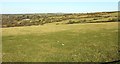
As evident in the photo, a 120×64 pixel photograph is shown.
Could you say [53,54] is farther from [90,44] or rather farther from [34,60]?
[90,44]

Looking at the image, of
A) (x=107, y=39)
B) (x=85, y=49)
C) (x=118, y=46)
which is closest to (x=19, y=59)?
(x=85, y=49)

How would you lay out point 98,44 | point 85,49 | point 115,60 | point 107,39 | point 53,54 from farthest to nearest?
point 107,39
point 98,44
point 85,49
point 53,54
point 115,60

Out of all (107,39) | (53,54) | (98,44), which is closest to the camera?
(53,54)

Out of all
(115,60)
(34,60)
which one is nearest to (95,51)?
(115,60)

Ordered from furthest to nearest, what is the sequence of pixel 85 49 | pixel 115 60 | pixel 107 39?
1. pixel 107 39
2. pixel 85 49
3. pixel 115 60

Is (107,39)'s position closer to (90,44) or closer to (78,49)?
(90,44)

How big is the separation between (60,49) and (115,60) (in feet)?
26.1

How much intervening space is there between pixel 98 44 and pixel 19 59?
1165 centimetres

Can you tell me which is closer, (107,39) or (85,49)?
(85,49)

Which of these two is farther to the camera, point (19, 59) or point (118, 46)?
point (118, 46)

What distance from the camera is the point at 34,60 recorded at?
75.3ft

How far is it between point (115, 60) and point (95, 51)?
4121mm

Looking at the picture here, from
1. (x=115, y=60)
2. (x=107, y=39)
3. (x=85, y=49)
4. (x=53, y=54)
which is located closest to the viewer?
(x=115, y=60)

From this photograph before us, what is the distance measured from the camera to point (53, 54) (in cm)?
2522
